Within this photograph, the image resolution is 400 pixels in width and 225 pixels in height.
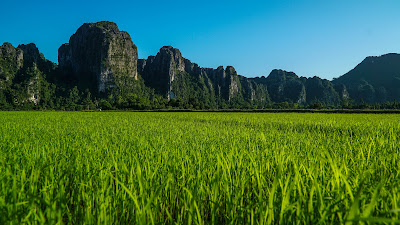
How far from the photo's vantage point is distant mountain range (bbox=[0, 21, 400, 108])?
4284 inches

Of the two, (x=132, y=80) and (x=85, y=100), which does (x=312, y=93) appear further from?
(x=85, y=100)

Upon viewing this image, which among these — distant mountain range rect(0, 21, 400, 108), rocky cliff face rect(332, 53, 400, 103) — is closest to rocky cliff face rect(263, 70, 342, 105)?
distant mountain range rect(0, 21, 400, 108)

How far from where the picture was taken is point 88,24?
147 meters

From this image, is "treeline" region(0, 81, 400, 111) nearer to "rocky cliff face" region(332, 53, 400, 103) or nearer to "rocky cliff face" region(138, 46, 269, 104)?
"rocky cliff face" region(138, 46, 269, 104)

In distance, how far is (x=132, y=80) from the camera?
138 metres

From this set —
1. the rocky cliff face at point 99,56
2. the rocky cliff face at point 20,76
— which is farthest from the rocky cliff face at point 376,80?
the rocky cliff face at point 20,76

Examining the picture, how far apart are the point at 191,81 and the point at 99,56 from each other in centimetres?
7023

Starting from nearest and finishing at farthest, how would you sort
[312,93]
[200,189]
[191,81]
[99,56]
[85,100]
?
[200,189]
[85,100]
[99,56]
[191,81]
[312,93]

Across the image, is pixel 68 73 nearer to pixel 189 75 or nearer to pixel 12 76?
pixel 12 76

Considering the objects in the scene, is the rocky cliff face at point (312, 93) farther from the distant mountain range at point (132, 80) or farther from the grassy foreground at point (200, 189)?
the grassy foreground at point (200, 189)

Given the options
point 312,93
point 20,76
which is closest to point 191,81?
point 20,76

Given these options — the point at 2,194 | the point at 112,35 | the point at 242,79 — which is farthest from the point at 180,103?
the point at 242,79

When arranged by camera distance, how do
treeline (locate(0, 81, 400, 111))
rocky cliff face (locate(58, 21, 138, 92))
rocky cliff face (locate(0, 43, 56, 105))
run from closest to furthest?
treeline (locate(0, 81, 400, 111))
rocky cliff face (locate(0, 43, 56, 105))
rocky cliff face (locate(58, 21, 138, 92))

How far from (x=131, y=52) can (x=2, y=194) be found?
162 meters
